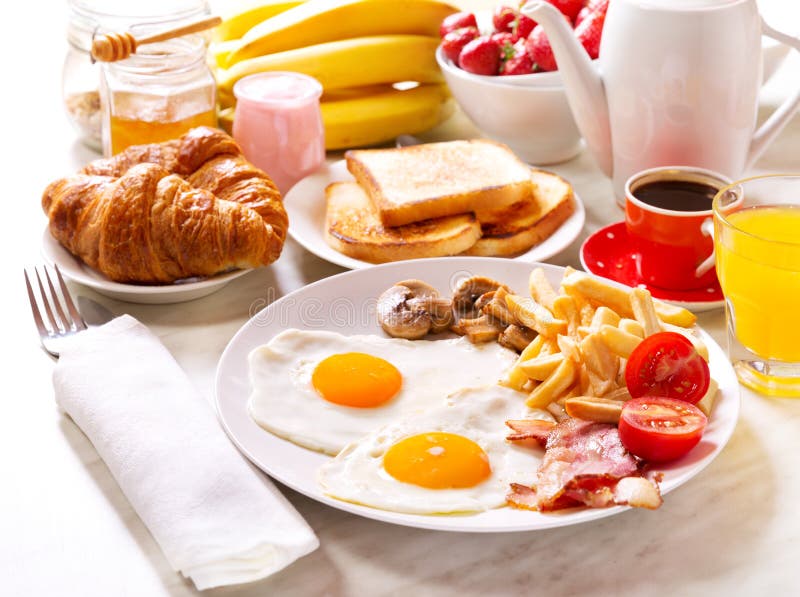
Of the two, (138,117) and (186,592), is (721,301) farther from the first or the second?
(138,117)

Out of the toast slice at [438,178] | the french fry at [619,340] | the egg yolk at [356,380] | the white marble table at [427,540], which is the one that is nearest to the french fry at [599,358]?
the french fry at [619,340]

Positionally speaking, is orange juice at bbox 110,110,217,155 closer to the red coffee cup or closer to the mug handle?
the red coffee cup

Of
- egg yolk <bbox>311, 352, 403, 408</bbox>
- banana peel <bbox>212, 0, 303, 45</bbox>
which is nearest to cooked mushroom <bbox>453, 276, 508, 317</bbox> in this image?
egg yolk <bbox>311, 352, 403, 408</bbox>

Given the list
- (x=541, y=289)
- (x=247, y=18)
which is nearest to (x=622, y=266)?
(x=541, y=289)

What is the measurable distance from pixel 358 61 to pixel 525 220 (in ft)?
2.56

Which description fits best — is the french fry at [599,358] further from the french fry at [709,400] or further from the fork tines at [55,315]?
the fork tines at [55,315]

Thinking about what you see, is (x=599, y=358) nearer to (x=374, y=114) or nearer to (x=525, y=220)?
(x=525, y=220)

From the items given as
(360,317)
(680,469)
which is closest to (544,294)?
(360,317)

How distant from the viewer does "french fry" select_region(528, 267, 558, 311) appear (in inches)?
69.6

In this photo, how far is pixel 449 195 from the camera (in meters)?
2.19

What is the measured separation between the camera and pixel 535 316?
1.71 meters

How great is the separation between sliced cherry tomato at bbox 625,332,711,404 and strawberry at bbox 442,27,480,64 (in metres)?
1.32

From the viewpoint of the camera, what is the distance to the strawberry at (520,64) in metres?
2.45

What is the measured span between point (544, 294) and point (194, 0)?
140cm
